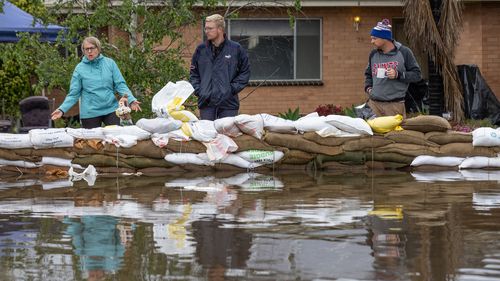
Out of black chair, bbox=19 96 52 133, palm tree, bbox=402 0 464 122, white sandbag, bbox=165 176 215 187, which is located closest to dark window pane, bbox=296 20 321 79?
palm tree, bbox=402 0 464 122

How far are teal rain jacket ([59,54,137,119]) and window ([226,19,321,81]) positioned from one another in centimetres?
1159

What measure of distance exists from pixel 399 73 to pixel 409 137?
2.38 feet

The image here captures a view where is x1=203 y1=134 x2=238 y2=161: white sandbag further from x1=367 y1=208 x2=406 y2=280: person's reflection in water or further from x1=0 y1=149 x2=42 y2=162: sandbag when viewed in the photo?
x1=367 y1=208 x2=406 y2=280: person's reflection in water

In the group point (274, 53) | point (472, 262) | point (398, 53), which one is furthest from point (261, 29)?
point (472, 262)

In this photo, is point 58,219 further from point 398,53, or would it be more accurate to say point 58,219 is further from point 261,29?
point 261,29

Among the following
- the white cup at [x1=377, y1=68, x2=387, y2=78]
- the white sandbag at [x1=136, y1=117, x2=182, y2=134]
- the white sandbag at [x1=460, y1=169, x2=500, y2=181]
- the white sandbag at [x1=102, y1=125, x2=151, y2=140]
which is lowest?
the white sandbag at [x1=460, y1=169, x2=500, y2=181]

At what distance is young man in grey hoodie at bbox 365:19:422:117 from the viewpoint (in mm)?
14562

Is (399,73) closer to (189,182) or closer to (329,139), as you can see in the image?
(329,139)

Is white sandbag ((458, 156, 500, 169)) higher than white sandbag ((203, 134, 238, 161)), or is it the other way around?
white sandbag ((203, 134, 238, 161))

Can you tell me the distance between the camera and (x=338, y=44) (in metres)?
26.7

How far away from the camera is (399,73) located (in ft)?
47.7

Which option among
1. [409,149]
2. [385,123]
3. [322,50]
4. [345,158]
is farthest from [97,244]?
[322,50]

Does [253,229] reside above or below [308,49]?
below

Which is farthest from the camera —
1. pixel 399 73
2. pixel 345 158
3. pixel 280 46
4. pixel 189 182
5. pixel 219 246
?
pixel 280 46
